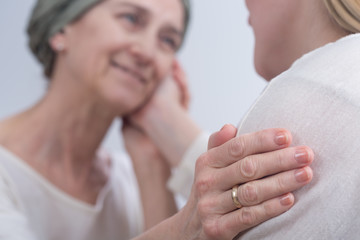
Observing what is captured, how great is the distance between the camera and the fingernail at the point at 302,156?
52 cm

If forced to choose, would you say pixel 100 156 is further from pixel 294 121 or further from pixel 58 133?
pixel 294 121

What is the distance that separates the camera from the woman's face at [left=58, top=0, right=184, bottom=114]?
1.36 meters

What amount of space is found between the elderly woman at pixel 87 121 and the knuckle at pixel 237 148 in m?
0.74

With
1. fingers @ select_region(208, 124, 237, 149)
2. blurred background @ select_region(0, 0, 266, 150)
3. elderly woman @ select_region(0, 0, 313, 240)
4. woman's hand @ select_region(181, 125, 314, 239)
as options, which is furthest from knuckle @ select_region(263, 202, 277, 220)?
elderly woman @ select_region(0, 0, 313, 240)

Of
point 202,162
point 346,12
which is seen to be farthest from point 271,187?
point 346,12

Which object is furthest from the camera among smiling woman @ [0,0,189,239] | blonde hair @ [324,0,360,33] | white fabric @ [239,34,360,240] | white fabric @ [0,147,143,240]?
smiling woman @ [0,0,189,239]

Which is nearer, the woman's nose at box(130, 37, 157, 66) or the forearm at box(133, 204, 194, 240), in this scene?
the forearm at box(133, 204, 194, 240)

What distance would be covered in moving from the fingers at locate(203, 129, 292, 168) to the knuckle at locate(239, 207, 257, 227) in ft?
0.21

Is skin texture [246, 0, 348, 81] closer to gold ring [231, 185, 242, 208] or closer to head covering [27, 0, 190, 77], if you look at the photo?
gold ring [231, 185, 242, 208]

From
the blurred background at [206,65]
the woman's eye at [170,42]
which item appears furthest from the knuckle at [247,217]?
the woman's eye at [170,42]

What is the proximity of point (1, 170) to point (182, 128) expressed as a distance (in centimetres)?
51

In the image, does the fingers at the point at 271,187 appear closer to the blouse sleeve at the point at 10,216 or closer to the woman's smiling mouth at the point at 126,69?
the blouse sleeve at the point at 10,216

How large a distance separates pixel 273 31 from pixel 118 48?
0.71 metres

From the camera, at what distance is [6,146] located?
129 centimetres
